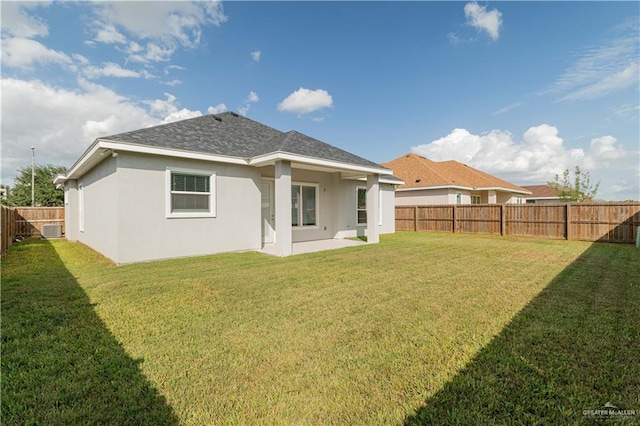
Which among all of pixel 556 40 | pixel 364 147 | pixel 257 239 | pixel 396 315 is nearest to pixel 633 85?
pixel 556 40

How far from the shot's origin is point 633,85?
10.8 metres

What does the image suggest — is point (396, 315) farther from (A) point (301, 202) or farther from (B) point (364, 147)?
(B) point (364, 147)

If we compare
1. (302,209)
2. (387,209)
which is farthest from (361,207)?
(302,209)

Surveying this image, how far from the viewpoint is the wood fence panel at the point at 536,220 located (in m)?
14.1

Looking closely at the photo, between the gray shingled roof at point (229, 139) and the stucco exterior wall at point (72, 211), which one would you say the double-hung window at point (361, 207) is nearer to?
the gray shingled roof at point (229, 139)

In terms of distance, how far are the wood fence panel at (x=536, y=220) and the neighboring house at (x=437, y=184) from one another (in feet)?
20.7

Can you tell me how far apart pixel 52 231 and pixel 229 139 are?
471 inches

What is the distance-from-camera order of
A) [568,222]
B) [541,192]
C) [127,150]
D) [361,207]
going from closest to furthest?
[127,150] → [568,222] → [361,207] → [541,192]

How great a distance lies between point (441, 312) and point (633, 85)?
514 inches

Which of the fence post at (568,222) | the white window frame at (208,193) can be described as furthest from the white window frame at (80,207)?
the fence post at (568,222)

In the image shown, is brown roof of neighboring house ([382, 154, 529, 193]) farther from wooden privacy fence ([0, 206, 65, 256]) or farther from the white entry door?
wooden privacy fence ([0, 206, 65, 256])

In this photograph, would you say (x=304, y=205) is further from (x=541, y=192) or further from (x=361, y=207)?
(x=541, y=192)

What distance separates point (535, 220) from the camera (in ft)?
48.8

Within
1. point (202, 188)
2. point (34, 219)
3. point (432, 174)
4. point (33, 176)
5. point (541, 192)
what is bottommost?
point (34, 219)
